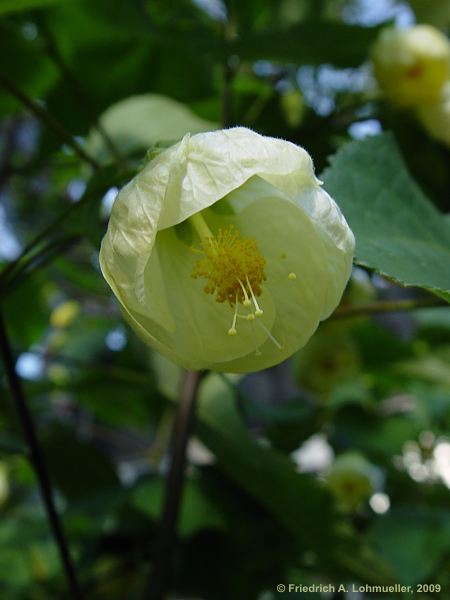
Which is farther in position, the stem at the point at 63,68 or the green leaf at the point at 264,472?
the stem at the point at 63,68

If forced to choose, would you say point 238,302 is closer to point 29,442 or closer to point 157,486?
point 29,442

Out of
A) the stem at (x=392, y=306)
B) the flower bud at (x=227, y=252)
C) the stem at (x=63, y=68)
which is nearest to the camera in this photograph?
the flower bud at (x=227, y=252)

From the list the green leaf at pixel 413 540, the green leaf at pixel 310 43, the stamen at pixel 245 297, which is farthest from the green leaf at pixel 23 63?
the green leaf at pixel 413 540

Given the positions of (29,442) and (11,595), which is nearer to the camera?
(29,442)

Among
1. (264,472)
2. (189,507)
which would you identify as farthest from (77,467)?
(264,472)

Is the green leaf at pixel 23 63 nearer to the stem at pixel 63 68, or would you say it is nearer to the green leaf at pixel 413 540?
the stem at pixel 63 68

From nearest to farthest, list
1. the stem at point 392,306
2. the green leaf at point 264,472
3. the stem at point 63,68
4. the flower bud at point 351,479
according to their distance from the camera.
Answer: the stem at point 392,306, the green leaf at point 264,472, the stem at point 63,68, the flower bud at point 351,479

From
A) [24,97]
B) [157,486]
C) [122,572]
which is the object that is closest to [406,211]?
[24,97]

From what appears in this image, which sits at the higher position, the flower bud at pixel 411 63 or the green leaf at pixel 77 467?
the flower bud at pixel 411 63
